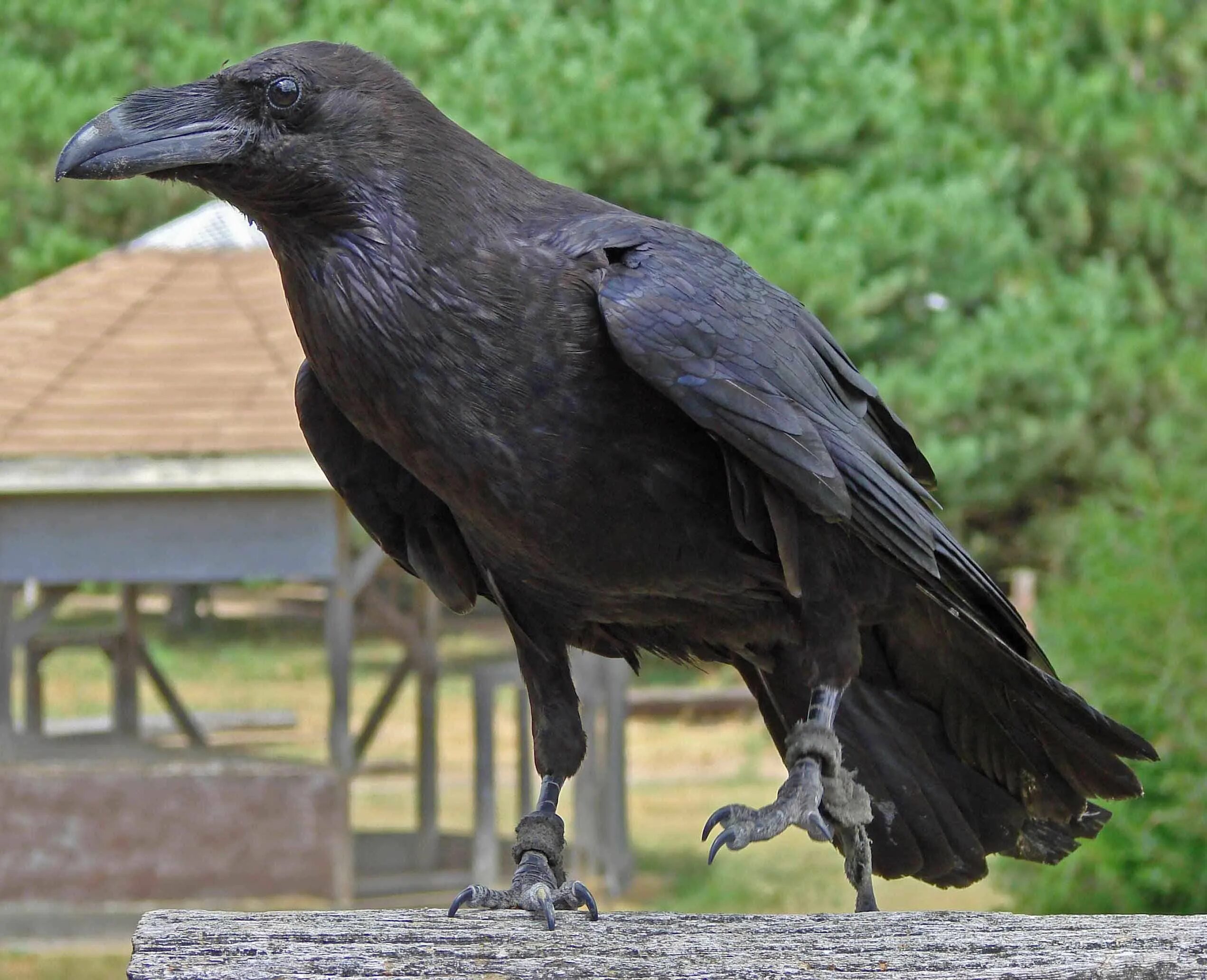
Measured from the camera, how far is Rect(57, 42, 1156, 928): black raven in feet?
8.55

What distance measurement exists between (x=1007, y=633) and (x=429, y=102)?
151 cm

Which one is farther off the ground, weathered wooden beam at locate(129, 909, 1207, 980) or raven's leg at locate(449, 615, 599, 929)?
raven's leg at locate(449, 615, 599, 929)

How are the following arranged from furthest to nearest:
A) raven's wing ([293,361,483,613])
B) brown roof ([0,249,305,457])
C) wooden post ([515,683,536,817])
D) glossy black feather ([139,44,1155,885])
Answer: wooden post ([515,683,536,817]), brown roof ([0,249,305,457]), raven's wing ([293,361,483,613]), glossy black feather ([139,44,1155,885])

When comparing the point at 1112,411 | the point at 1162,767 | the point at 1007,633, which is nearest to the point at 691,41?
the point at 1112,411

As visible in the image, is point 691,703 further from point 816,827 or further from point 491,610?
point 816,827

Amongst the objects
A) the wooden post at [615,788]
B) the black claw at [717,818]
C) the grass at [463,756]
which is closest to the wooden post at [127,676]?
the grass at [463,756]

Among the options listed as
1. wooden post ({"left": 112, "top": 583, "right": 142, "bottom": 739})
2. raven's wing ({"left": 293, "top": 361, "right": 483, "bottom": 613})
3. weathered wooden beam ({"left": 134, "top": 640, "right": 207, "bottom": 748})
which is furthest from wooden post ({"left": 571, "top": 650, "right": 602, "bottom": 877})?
raven's wing ({"left": 293, "top": 361, "right": 483, "bottom": 613})

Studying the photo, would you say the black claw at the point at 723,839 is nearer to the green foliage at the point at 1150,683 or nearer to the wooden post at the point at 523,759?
the green foliage at the point at 1150,683

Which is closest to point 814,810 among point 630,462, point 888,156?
point 630,462

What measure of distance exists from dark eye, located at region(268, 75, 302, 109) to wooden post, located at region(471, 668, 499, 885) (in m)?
7.06

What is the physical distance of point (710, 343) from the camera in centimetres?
271

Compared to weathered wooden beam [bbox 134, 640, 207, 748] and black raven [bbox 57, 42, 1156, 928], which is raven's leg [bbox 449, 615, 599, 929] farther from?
weathered wooden beam [bbox 134, 640, 207, 748]

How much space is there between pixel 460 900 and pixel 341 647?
6.43 m

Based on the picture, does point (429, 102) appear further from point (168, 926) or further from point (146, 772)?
point (146, 772)
